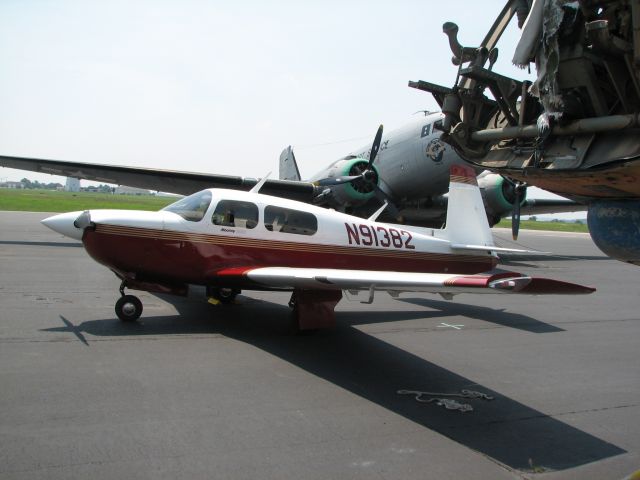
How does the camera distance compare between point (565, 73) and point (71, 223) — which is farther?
point (71, 223)

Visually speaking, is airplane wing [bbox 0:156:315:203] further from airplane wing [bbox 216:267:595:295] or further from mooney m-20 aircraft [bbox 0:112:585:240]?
airplane wing [bbox 216:267:595:295]

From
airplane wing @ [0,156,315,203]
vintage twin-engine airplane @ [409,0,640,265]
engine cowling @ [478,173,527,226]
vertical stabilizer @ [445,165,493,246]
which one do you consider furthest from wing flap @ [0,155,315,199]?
vintage twin-engine airplane @ [409,0,640,265]

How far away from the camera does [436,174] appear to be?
18.9 m

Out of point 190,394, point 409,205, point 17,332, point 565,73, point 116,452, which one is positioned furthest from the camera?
point 409,205

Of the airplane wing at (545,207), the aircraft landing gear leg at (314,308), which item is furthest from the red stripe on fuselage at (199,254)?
the airplane wing at (545,207)

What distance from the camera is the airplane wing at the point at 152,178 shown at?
18.7 metres

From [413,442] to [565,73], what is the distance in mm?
2902

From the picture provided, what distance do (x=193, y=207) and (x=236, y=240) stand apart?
838 millimetres

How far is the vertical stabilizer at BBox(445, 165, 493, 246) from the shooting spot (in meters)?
10.3

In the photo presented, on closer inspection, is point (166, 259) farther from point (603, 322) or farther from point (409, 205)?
point (409, 205)

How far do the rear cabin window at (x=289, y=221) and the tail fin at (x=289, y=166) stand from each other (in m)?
18.8

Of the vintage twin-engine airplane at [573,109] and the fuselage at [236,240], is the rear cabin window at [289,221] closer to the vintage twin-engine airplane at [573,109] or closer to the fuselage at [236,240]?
the fuselage at [236,240]

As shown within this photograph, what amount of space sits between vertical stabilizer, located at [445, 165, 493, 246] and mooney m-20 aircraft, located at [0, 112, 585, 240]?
7.11 m

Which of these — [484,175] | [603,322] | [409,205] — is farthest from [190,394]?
[484,175]
